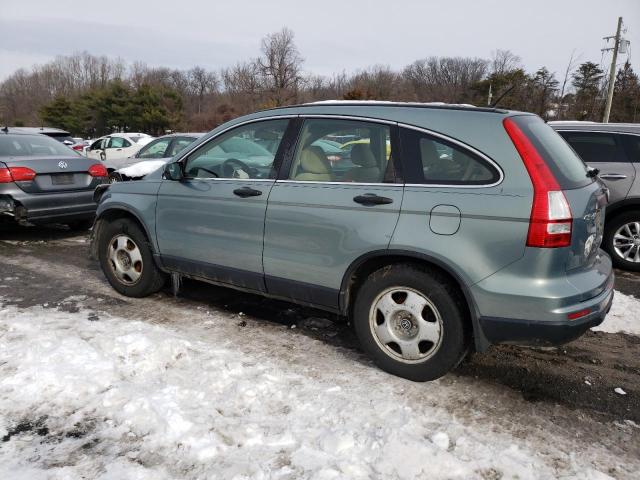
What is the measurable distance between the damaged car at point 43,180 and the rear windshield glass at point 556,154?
253 inches

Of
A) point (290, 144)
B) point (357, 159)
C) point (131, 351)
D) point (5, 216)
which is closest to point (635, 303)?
point (357, 159)

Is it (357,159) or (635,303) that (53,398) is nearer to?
(357,159)

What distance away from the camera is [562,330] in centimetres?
272

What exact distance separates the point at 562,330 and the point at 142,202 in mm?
3516

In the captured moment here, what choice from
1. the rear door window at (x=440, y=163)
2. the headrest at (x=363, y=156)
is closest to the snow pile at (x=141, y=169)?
the headrest at (x=363, y=156)

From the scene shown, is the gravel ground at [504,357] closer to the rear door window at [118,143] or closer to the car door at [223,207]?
the car door at [223,207]

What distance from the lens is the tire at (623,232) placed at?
6.19m

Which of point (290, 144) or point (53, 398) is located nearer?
point (53, 398)

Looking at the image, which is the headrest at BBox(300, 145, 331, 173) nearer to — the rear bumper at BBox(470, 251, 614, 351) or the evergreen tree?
the rear bumper at BBox(470, 251, 614, 351)

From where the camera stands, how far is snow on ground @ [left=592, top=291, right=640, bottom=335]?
4.25 meters

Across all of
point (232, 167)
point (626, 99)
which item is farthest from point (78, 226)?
point (626, 99)

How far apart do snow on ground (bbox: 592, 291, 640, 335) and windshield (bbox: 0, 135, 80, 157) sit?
7578 mm

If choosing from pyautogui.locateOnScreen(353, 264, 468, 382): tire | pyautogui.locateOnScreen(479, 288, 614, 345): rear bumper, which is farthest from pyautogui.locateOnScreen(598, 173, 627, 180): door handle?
pyautogui.locateOnScreen(353, 264, 468, 382): tire

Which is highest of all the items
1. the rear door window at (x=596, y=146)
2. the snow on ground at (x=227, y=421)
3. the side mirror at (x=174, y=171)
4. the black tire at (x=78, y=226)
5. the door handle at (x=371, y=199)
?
the rear door window at (x=596, y=146)
